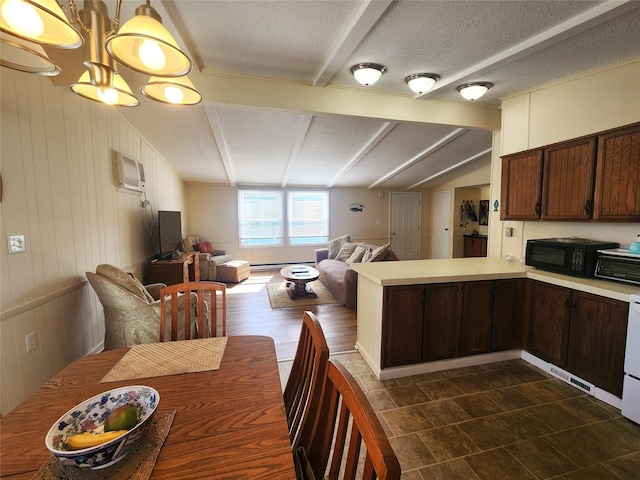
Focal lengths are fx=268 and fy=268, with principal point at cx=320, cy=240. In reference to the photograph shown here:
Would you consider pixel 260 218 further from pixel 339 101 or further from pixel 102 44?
pixel 102 44

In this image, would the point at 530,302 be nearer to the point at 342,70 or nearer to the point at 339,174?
the point at 342,70

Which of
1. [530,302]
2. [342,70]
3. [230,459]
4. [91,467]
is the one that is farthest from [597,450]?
[342,70]

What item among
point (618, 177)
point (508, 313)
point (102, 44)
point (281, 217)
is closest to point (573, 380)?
point (508, 313)

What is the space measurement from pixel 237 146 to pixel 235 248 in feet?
10.5

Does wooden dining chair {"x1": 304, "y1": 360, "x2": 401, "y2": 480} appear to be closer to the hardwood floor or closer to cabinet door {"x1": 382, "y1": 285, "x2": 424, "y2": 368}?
cabinet door {"x1": 382, "y1": 285, "x2": 424, "y2": 368}

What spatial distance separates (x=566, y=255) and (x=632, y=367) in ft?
2.90

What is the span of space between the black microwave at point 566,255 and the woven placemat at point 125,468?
3.00m

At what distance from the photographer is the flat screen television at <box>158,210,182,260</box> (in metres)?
4.05

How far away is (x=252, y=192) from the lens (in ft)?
22.9

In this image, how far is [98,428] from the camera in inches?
30.8

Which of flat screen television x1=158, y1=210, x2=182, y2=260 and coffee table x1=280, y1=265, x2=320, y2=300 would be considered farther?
coffee table x1=280, y1=265, x2=320, y2=300

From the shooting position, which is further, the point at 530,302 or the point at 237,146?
the point at 237,146

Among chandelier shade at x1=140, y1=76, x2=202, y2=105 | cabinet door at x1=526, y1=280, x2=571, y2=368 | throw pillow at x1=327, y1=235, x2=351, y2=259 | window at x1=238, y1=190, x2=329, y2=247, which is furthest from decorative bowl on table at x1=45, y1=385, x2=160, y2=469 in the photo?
window at x1=238, y1=190, x2=329, y2=247

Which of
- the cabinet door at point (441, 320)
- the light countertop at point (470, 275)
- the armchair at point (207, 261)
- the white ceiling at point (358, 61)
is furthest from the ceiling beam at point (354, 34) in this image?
the armchair at point (207, 261)
